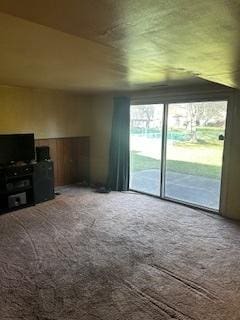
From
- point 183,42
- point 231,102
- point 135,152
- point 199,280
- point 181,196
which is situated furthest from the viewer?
point 135,152

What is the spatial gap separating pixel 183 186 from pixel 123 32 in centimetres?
393

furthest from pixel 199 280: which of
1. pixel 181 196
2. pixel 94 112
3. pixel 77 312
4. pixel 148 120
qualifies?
pixel 94 112

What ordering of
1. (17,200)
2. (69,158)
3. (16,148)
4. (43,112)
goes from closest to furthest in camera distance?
(17,200), (16,148), (43,112), (69,158)

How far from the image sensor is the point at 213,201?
14.1 feet

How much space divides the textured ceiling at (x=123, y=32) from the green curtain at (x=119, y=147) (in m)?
2.60

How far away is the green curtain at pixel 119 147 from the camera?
517cm

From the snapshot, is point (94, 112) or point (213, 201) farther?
point (94, 112)

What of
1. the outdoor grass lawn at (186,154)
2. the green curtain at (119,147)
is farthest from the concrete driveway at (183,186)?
the green curtain at (119,147)

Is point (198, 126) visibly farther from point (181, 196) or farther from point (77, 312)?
point (77, 312)

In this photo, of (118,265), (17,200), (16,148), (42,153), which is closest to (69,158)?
(42,153)

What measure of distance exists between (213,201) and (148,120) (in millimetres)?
2005

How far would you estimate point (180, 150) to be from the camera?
467 centimetres

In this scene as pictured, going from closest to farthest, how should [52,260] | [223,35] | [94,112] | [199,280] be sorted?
[223,35]
[199,280]
[52,260]
[94,112]

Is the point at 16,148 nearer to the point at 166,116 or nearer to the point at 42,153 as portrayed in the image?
the point at 42,153
